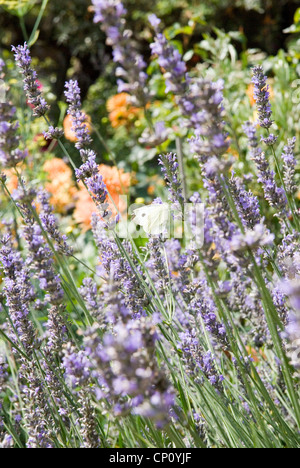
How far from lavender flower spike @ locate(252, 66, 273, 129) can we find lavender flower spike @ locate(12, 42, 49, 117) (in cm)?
65

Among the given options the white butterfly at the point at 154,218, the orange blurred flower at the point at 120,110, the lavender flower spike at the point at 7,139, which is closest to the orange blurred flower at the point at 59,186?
the orange blurred flower at the point at 120,110

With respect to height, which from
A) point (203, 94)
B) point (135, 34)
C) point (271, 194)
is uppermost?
point (135, 34)

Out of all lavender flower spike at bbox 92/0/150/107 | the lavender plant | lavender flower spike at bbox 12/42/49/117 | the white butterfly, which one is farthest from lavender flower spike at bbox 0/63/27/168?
the white butterfly

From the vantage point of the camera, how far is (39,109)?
1.51 meters

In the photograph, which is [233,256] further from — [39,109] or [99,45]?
[99,45]

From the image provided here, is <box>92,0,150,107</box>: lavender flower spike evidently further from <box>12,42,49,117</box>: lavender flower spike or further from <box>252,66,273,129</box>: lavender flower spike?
<box>252,66,273,129</box>: lavender flower spike

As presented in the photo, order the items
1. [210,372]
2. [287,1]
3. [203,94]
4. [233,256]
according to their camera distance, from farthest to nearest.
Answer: [287,1]
[210,372]
[233,256]
[203,94]

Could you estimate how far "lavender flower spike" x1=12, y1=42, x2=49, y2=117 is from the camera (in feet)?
4.75

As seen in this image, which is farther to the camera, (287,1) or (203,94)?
(287,1)

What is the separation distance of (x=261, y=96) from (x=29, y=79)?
71 centimetres

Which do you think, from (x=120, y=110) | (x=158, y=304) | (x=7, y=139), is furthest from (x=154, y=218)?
(x=120, y=110)

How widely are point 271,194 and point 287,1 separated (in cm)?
514

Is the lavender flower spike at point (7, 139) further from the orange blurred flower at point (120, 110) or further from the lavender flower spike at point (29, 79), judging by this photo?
the orange blurred flower at point (120, 110)

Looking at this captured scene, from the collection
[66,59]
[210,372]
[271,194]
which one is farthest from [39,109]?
[66,59]
